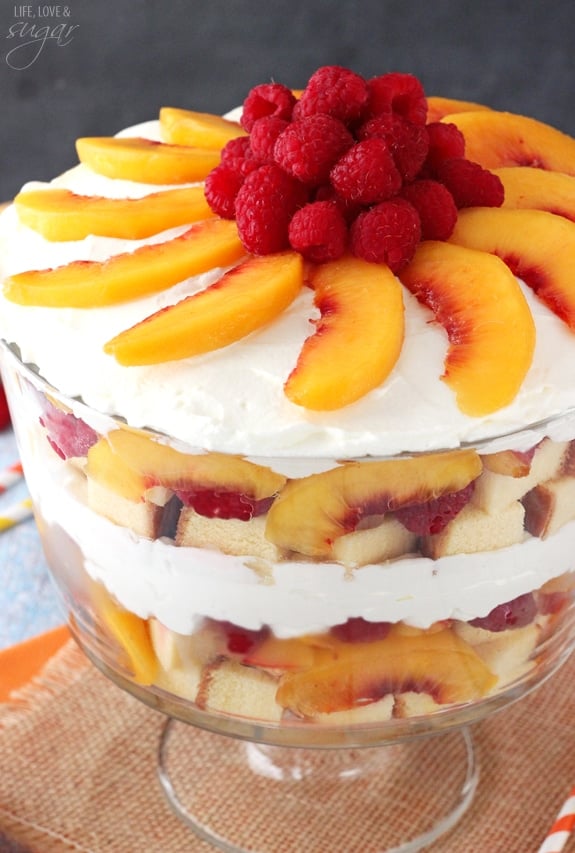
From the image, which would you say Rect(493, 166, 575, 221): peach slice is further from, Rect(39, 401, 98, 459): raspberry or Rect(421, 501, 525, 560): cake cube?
Rect(39, 401, 98, 459): raspberry

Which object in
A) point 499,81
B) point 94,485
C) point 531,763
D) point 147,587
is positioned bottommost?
point 531,763

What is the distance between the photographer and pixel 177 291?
1.34 metres

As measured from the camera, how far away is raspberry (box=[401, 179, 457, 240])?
4.41 ft

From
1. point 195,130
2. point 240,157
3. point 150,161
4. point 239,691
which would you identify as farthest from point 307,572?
point 195,130

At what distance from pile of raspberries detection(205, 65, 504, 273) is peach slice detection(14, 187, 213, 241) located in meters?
0.06

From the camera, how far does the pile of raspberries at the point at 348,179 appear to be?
130 centimetres

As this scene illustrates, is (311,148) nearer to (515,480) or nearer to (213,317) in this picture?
(213,317)

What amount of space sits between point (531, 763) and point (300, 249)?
86 cm

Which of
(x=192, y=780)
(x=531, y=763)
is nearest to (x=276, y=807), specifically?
(x=192, y=780)

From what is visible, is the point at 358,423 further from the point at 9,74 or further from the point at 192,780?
the point at 9,74

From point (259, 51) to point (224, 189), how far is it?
2.32 meters

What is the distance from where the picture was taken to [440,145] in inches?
56.4

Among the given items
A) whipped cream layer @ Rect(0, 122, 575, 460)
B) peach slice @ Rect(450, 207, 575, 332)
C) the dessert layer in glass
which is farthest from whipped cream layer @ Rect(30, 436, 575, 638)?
peach slice @ Rect(450, 207, 575, 332)

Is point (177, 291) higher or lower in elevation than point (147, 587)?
higher
